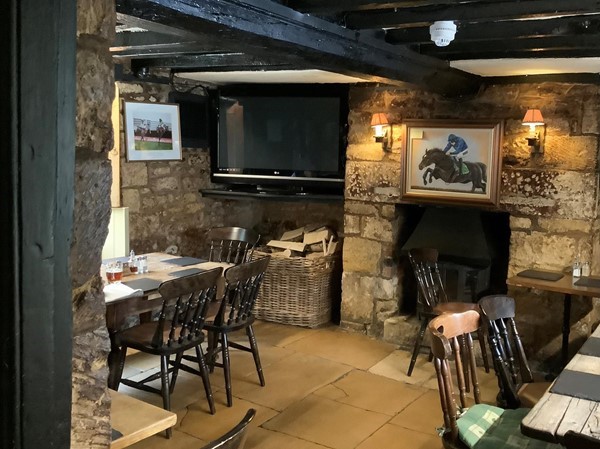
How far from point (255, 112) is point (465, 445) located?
3.89m

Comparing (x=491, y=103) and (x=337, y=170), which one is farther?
(x=337, y=170)

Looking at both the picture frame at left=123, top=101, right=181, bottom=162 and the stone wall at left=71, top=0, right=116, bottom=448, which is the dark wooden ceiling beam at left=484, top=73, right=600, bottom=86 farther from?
the stone wall at left=71, top=0, right=116, bottom=448

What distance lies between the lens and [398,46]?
10.8 ft

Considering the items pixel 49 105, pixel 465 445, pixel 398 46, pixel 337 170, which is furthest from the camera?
pixel 337 170

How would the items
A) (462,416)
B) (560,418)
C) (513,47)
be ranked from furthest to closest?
(513,47) < (462,416) < (560,418)

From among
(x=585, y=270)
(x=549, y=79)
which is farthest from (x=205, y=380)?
(x=549, y=79)

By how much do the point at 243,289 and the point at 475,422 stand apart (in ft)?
5.73

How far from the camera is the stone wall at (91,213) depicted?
1357 millimetres

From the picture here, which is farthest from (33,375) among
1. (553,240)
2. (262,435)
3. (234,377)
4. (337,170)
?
(337,170)

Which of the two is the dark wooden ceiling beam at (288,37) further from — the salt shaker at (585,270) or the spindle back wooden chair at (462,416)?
the salt shaker at (585,270)

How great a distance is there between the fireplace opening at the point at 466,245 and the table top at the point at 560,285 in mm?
596

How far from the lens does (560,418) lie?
2123mm

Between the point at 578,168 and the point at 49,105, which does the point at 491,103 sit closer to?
the point at 578,168

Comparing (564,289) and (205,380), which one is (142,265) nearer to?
(205,380)
